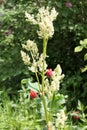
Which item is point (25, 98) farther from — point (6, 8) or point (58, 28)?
point (6, 8)

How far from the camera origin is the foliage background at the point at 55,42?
4297 mm

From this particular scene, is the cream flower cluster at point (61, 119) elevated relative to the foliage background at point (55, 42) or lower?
lower

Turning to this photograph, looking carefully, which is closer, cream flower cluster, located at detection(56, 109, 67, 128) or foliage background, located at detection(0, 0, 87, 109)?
cream flower cluster, located at detection(56, 109, 67, 128)

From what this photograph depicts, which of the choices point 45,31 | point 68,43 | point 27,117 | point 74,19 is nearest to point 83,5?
point 74,19

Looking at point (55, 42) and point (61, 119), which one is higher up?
point (55, 42)

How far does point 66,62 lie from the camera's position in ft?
15.6

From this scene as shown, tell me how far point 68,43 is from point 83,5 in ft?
1.67

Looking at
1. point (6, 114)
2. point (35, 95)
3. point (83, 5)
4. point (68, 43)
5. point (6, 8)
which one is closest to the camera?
point (35, 95)

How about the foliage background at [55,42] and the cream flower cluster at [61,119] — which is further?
the foliage background at [55,42]

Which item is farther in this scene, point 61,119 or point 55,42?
point 55,42

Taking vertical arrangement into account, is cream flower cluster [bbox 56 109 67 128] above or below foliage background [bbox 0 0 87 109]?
below

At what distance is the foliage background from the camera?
14.1ft

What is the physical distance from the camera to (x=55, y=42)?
15.4 feet

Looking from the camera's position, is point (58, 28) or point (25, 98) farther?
point (58, 28)
